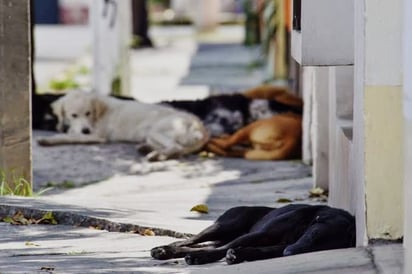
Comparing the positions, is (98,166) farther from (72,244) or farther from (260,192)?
(72,244)

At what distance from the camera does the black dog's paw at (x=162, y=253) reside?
661 cm

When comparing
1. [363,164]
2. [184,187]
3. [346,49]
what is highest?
[346,49]

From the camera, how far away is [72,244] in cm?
710

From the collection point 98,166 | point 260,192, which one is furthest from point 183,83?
point 260,192

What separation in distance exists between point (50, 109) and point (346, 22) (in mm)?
6981

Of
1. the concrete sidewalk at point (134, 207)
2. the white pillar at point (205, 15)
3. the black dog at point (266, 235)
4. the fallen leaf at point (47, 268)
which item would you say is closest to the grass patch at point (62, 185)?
the concrete sidewalk at point (134, 207)

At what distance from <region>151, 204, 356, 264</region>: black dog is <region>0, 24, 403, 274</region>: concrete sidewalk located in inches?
3.5

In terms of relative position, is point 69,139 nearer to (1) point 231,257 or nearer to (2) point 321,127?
(2) point 321,127

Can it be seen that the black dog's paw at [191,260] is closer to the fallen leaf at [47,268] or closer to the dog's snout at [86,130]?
the fallen leaf at [47,268]

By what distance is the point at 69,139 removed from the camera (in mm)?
12930

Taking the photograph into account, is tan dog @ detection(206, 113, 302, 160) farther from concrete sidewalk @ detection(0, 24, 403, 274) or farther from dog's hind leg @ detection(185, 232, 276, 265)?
dog's hind leg @ detection(185, 232, 276, 265)

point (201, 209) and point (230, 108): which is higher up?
point (230, 108)

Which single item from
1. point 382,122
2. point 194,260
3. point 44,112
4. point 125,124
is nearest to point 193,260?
point 194,260

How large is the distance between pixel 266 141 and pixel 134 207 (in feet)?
12.5
